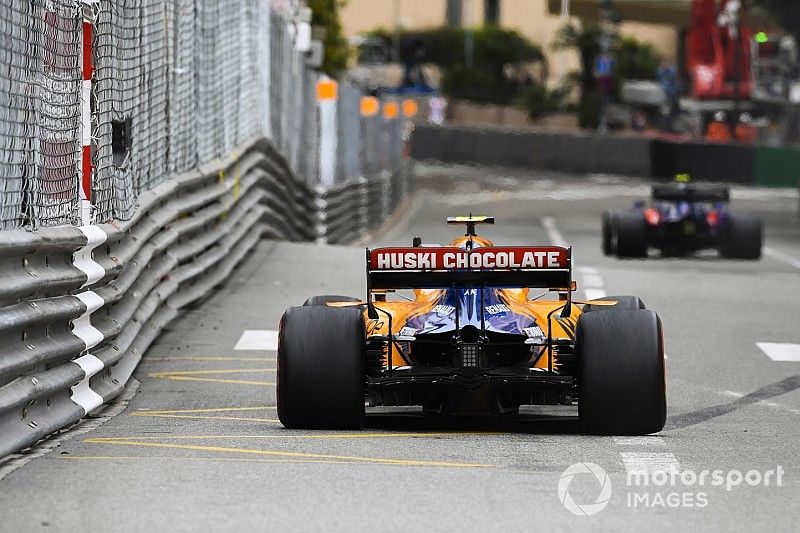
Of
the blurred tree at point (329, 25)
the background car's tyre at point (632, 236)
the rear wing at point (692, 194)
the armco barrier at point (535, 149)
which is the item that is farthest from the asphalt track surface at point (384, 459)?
the blurred tree at point (329, 25)

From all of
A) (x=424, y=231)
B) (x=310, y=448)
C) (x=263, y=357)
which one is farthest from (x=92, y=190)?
(x=424, y=231)

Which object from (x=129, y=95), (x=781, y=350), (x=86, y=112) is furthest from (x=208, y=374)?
(x=781, y=350)

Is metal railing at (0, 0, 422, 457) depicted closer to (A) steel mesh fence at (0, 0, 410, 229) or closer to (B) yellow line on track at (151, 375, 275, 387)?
(A) steel mesh fence at (0, 0, 410, 229)

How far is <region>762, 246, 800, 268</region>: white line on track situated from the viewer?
90.7ft

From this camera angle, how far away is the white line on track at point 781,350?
14.2 metres

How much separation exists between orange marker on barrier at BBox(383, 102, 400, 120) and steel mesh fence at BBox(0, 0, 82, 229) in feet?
97.9

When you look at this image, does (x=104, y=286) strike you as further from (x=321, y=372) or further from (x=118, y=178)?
(x=321, y=372)

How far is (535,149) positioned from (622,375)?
172 ft

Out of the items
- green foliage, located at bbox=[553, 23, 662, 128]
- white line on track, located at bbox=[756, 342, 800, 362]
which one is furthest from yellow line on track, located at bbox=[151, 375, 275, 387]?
green foliage, located at bbox=[553, 23, 662, 128]

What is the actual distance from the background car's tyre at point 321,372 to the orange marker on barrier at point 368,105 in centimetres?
2619

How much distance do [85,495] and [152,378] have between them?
4942mm

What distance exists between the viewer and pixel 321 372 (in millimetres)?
9617

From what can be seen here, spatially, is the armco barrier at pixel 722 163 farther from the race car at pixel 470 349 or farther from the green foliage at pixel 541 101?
the race car at pixel 470 349

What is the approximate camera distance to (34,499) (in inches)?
287
